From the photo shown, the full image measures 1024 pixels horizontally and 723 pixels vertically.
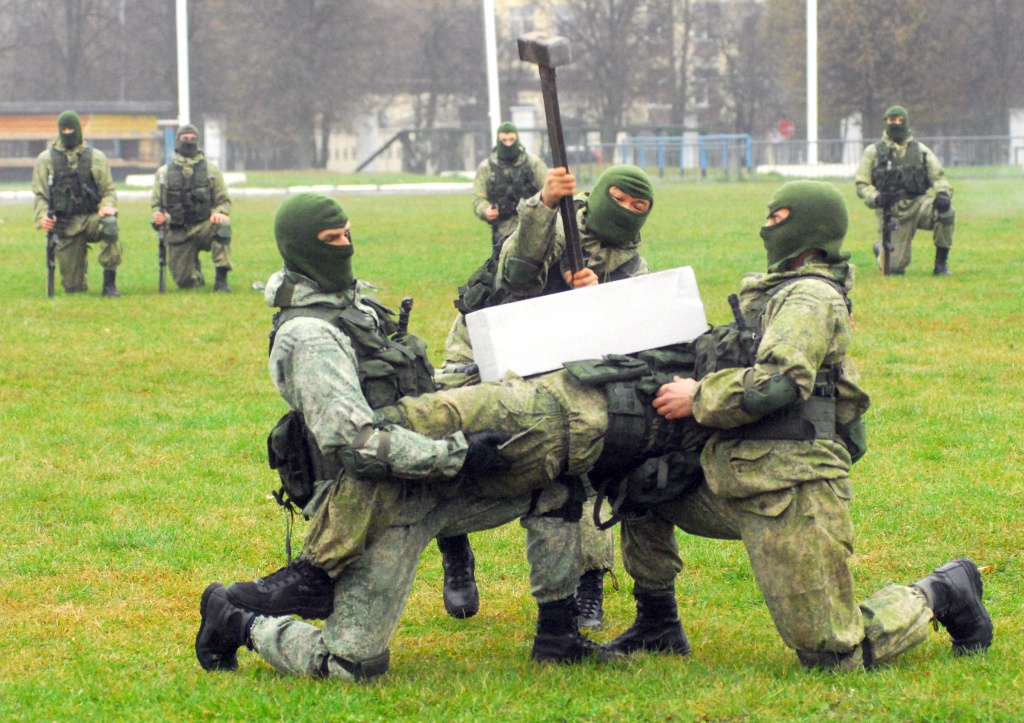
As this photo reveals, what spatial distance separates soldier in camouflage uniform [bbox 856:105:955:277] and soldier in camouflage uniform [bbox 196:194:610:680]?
45.1ft

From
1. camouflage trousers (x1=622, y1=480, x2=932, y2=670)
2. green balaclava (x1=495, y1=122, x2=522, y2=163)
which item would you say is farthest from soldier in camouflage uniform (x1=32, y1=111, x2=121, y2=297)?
camouflage trousers (x1=622, y1=480, x2=932, y2=670)

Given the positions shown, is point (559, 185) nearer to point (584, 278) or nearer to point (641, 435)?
point (584, 278)

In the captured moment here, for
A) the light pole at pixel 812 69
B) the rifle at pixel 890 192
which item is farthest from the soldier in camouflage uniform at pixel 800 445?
the light pole at pixel 812 69

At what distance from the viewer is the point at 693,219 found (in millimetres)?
29938

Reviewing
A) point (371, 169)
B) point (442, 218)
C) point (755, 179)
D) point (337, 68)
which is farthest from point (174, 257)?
point (371, 169)

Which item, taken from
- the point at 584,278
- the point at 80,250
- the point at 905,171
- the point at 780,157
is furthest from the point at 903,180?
the point at 780,157

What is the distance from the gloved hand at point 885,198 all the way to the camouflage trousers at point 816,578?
13519mm

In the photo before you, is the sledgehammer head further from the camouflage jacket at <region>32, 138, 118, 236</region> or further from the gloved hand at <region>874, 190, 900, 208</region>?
the gloved hand at <region>874, 190, 900, 208</region>

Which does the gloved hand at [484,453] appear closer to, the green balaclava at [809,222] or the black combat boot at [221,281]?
the green balaclava at [809,222]

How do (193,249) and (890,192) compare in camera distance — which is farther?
(193,249)

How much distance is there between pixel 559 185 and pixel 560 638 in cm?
191

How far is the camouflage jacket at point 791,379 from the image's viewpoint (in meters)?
5.04

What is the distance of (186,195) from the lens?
18.4 m

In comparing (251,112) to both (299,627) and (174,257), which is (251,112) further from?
(299,627)
